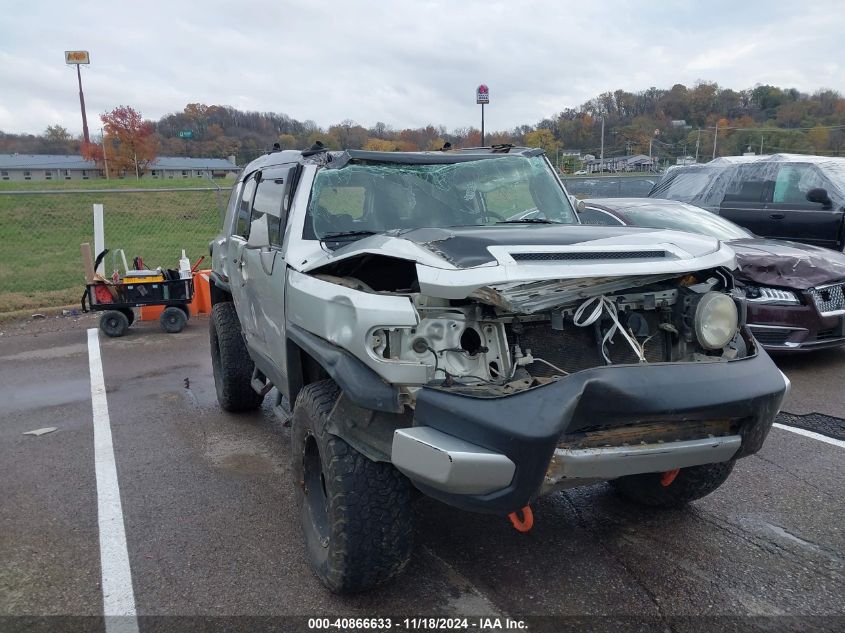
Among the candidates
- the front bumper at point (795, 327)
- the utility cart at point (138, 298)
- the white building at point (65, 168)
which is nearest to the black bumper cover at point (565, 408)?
the front bumper at point (795, 327)

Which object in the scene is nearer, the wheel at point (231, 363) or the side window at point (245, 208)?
the side window at point (245, 208)

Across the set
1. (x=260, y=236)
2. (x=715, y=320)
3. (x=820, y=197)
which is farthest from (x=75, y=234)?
(x=715, y=320)

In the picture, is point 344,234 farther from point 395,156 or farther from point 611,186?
point 611,186

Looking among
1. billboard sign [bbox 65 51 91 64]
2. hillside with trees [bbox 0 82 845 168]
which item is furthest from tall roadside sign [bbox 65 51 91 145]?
hillside with trees [bbox 0 82 845 168]

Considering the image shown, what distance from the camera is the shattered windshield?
401 centimetres

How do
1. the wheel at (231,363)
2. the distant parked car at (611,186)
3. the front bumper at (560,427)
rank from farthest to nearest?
the distant parked car at (611,186), the wheel at (231,363), the front bumper at (560,427)

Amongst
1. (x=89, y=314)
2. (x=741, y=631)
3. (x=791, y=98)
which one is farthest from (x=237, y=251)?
(x=791, y=98)

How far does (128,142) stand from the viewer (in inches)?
2405

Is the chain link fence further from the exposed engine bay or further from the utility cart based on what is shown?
the exposed engine bay

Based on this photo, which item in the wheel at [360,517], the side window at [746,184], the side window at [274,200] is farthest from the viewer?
the side window at [746,184]

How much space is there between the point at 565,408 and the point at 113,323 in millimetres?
8195

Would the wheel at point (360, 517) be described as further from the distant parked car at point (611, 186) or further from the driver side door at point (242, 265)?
the distant parked car at point (611, 186)

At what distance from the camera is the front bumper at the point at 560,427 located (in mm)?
2426

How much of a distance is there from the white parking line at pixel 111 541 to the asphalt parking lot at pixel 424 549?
0.02 m
